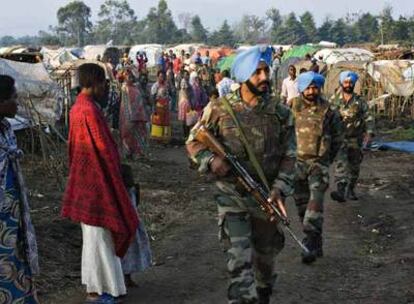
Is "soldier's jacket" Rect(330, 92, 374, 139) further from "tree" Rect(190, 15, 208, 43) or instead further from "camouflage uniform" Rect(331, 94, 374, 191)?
"tree" Rect(190, 15, 208, 43)

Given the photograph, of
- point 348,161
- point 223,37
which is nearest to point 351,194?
point 348,161

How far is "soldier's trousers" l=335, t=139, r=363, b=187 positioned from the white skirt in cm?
470

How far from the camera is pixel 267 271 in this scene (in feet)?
15.0

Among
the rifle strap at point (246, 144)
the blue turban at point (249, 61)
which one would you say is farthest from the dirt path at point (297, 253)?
the blue turban at point (249, 61)

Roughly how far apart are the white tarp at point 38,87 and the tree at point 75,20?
93.8m

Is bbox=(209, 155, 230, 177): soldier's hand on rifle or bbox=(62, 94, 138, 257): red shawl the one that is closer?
bbox=(209, 155, 230, 177): soldier's hand on rifle

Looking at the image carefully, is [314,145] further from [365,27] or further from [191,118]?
[365,27]

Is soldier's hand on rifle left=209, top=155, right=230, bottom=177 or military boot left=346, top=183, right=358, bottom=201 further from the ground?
soldier's hand on rifle left=209, top=155, right=230, bottom=177

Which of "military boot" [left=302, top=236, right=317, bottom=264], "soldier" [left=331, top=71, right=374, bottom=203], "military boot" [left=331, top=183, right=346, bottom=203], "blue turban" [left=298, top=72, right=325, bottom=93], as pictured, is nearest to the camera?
"military boot" [left=302, top=236, right=317, bottom=264]

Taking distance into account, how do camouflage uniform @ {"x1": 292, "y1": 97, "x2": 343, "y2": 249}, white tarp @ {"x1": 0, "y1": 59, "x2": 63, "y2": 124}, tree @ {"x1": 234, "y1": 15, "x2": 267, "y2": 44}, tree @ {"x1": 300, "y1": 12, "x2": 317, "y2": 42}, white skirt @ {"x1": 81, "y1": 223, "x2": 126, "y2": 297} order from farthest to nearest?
tree @ {"x1": 234, "y1": 15, "x2": 267, "y2": 44}
tree @ {"x1": 300, "y1": 12, "x2": 317, "y2": 42}
white tarp @ {"x1": 0, "y1": 59, "x2": 63, "y2": 124}
camouflage uniform @ {"x1": 292, "y1": 97, "x2": 343, "y2": 249}
white skirt @ {"x1": 81, "y1": 223, "x2": 126, "y2": 297}

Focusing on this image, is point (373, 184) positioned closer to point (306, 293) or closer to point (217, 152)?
point (306, 293)

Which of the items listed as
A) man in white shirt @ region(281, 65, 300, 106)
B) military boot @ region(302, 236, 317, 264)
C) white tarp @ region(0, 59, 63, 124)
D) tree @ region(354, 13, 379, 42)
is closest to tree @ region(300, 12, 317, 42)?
tree @ region(354, 13, 379, 42)

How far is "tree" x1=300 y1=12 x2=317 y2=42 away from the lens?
8856 centimetres

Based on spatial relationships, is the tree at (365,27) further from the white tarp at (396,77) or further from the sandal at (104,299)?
the sandal at (104,299)
